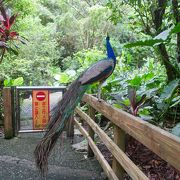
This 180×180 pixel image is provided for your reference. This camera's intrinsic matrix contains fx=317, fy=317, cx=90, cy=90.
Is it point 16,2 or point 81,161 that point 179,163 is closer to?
point 81,161

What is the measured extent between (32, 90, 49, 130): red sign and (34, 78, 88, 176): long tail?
2145mm

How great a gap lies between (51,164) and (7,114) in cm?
142

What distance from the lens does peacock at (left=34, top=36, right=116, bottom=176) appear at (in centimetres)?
225

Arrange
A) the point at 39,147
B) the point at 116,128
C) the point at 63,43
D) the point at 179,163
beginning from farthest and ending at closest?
the point at 63,43 < the point at 116,128 < the point at 39,147 < the point at 179,163

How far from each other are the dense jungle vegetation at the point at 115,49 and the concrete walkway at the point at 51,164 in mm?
772

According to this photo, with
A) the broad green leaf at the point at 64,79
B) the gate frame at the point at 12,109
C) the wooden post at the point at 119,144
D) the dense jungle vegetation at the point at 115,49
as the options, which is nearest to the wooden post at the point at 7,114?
the gate frame at the point at 12,109

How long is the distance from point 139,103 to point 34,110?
2333 millimetres

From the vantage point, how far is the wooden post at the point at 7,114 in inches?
178

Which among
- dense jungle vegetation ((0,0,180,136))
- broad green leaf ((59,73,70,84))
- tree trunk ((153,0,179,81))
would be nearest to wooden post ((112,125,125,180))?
dense jungle vegetation ((0,0,180,136))

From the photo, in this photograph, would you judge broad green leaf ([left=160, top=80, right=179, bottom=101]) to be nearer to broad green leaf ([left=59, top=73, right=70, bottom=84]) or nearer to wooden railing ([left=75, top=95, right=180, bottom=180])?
wooden railing ([left=75, top=95, right=180, bottom=180])

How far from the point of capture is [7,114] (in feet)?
14.9

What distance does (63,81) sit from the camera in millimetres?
6062

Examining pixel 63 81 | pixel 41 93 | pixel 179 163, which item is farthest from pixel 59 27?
pixel 179 163

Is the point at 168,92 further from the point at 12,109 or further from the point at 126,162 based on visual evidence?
the point at 12,109
